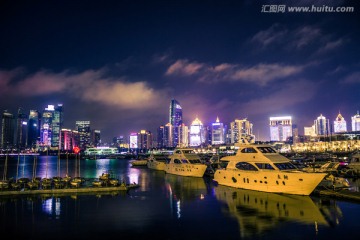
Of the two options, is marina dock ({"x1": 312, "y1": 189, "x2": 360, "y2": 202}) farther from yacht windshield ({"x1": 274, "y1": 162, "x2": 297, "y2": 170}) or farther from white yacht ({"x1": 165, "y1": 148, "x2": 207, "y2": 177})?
white yacht ({"x1": 165, "y1": 148, "x2": 207, "y2": 177})

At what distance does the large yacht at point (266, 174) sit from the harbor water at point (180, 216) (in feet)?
3.82

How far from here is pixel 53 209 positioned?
94.1ft

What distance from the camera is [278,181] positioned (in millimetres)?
32625

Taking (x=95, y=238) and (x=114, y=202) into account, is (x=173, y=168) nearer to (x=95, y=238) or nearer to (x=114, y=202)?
(x=114, y=202)

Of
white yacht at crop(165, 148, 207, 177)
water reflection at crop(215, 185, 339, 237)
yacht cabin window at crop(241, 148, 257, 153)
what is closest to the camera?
water reflection at crop(215, 185, 339, 237)

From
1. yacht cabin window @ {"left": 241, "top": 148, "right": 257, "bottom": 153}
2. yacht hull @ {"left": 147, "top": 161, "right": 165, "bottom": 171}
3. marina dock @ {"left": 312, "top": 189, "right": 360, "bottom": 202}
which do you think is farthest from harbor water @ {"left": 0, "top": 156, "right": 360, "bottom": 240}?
yacht hull @ {"left": 147, "top": 161, "right": 165, "bottom": 171}

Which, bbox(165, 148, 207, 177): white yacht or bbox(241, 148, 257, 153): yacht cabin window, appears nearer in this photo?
bbox(241, 148, 257, 153): yacht cabin window

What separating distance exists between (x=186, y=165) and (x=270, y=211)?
110ft

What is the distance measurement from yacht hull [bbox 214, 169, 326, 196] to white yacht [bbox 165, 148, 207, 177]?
16.2 meters

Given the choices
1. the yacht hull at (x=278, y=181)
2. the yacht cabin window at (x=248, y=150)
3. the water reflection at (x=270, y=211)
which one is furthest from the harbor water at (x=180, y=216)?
the yacht cabin window at (x=248, y=150)

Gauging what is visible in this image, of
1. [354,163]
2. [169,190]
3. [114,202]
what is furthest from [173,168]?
[354,163]

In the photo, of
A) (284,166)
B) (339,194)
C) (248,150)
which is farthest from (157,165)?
(339,194)

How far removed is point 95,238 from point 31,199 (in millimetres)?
18979

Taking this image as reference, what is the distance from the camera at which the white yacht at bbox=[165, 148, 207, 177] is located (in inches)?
2189
